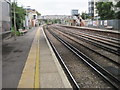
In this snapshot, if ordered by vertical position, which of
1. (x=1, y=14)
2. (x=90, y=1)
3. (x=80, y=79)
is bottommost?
(x=80, y=79)

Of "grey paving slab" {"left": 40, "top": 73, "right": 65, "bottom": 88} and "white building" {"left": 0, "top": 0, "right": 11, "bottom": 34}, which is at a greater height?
"white building" {"left": 0, "top": 0, "right": 11, "bottom": 34}

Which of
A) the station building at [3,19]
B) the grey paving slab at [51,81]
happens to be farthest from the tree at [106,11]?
the grey paving slab at [51,81]

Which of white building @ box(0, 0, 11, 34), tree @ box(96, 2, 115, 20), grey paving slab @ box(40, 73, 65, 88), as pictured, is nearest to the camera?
grey paving slab @ box(40, 73, 65, 88)

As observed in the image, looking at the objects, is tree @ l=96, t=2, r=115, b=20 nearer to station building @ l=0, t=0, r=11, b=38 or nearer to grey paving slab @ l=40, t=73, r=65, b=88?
station building @ l=0, t=0, r=11, b=38

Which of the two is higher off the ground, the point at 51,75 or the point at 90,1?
the point at 90,1

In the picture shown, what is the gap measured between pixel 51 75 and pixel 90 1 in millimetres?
149169

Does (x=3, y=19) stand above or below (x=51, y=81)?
above

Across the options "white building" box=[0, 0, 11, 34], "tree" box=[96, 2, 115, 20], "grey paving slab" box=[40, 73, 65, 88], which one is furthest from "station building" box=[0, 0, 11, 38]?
"tree" box=[96, 2, 115, 20]

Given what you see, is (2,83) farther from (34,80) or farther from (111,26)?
(111,26)

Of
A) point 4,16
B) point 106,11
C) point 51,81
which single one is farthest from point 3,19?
point 106,11

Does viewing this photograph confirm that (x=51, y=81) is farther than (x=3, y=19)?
No

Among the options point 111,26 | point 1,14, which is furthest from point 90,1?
point 1,14

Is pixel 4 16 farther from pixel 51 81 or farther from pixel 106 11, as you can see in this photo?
pixel 106 11

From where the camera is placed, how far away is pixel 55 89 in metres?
7.63
